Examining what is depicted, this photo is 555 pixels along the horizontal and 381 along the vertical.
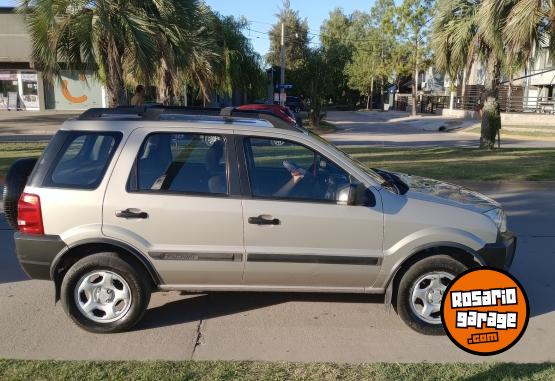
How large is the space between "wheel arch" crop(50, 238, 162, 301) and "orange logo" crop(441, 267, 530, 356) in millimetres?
2370

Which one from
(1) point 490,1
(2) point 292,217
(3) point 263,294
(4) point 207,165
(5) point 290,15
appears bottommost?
(3) point 263,294

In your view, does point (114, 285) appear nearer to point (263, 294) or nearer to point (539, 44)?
point (263, 294)

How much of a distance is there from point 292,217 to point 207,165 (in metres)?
0.84

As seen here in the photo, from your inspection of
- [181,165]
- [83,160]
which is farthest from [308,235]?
[83,160]

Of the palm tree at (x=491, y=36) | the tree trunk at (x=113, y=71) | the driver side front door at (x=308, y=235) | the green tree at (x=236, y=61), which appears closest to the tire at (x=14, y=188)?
the driver side front door at (x=308, y=235)

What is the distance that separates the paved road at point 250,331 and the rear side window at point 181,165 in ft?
3.78

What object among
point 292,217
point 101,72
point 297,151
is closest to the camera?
point 292,217

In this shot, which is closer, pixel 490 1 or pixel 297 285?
pixel 297 285

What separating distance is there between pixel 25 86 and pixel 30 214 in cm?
3431

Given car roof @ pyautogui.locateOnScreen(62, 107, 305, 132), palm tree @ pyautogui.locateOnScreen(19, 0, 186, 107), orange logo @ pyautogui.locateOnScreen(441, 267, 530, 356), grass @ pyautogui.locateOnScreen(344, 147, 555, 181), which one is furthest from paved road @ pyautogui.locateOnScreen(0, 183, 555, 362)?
palm tree @ pyautogui.locateOnScreen(19, 0, 186, 107)

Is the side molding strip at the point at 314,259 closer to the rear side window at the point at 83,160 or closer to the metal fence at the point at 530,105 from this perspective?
the rear side window at the point at 83,160

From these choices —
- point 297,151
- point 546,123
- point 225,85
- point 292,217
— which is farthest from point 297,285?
point 546,123

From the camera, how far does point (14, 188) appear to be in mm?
4500

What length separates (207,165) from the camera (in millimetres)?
4258
